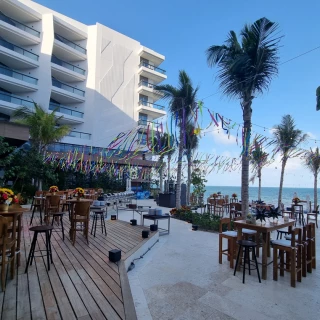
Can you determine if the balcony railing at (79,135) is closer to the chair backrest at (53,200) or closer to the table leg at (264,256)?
the chair backrest at (53,200)

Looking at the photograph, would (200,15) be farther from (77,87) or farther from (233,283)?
(77,87)

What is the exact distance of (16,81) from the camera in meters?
17.4

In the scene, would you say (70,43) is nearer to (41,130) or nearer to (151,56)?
(151,56)

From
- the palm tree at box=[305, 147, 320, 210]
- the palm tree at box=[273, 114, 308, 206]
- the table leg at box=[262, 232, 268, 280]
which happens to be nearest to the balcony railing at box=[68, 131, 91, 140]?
the palm tree at box=[273, 114, 308, 206]

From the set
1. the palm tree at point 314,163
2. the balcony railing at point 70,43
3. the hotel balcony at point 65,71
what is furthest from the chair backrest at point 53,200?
the balcony railing at point 70,43

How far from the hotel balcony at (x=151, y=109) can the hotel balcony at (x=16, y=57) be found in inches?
424

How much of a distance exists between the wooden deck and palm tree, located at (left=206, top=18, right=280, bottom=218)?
436 centimetres

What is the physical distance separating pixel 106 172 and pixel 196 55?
12.3 m

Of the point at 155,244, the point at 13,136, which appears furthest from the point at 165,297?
the point at 13,136

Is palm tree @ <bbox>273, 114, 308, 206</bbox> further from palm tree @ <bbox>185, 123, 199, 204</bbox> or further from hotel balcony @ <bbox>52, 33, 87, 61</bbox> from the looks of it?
hotel balcony @ <bbox>52, 33, 87, 61</bbox>

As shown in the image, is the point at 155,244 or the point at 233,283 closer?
the point at 233,283

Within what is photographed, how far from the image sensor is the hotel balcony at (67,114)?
20.1m

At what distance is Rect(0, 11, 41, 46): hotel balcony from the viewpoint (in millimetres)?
17258

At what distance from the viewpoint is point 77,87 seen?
2245 centimetres
